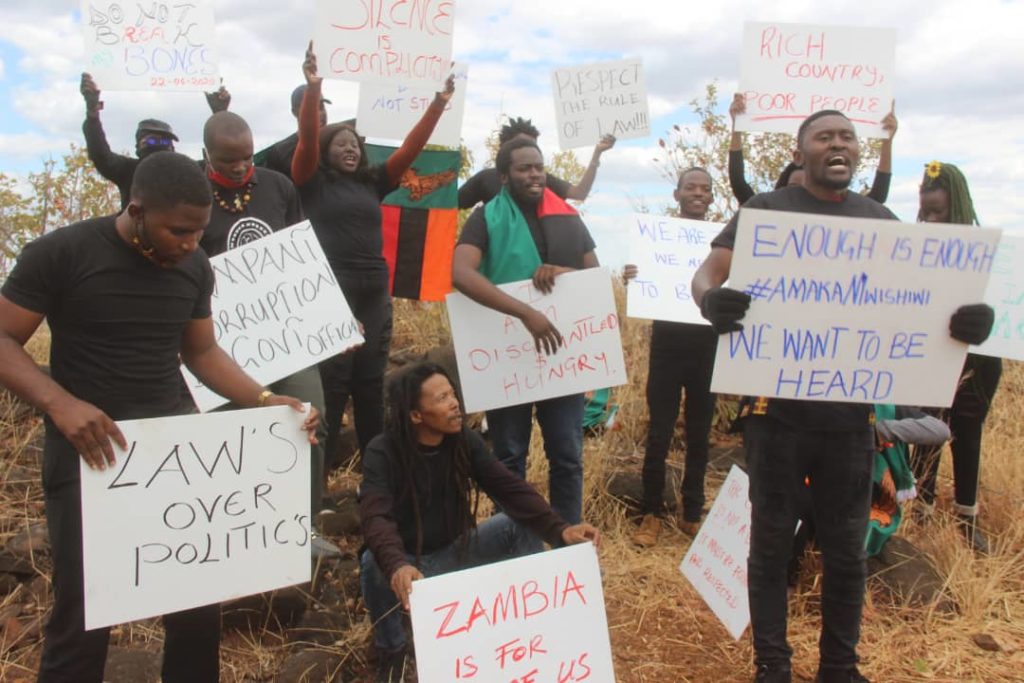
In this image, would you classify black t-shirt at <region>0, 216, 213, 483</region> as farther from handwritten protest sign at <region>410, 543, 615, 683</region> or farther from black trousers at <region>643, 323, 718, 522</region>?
black trousers at <region>643, 323, 718, 522</region>

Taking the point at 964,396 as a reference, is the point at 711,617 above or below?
below

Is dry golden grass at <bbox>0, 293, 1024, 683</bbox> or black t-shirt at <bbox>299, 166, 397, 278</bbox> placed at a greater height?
black t-shirt at <bbox>299, 166, 397, 278</bbox>

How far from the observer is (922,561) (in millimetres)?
4262

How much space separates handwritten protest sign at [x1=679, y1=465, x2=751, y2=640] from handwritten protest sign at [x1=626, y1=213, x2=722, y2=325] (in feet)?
3.79

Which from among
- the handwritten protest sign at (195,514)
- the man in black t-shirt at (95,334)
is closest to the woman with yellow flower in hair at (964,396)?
the handwritten protest sign at (195,514)

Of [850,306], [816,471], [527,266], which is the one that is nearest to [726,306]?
[850,306]

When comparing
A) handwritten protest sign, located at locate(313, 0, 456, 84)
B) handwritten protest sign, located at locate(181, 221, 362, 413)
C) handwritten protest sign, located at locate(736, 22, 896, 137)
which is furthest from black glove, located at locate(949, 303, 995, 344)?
handwritten protest sign, located at locate(313, 0, 456, 84)

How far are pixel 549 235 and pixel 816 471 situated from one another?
5.51ft

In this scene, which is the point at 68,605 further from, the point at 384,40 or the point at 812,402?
the point at 384,40

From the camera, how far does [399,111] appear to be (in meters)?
5.03

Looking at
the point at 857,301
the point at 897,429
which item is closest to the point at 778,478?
the point at 857,301

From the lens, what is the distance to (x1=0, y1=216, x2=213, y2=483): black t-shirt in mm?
2359

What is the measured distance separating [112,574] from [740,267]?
77.3 inches

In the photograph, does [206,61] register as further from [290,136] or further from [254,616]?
[254,616]
